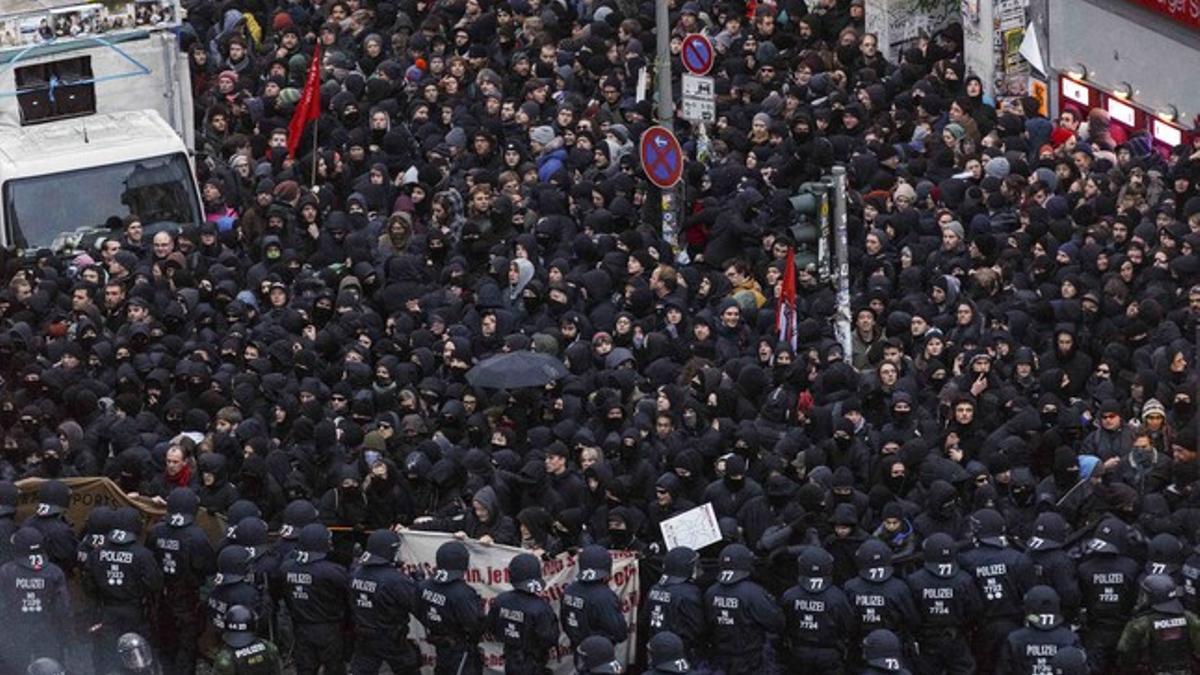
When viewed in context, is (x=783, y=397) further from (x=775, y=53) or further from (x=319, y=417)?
(x=775, y=53)

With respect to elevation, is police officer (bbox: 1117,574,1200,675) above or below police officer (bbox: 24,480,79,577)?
below

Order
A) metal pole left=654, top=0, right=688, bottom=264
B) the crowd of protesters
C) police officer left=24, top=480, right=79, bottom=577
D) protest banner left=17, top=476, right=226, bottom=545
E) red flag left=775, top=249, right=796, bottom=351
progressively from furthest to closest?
metal pole left=654, top=0, right=688, bottom=264 < red flag left=775, top=249, right=796, bottom=351 < protest banner left=17, top=476, right=226, bottom=545 < police officer left=24, top=480, right=79, bottom=577 < the crowd of protesters

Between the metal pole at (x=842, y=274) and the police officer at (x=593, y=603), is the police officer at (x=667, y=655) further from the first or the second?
the metal pole at (x=842, y=274)

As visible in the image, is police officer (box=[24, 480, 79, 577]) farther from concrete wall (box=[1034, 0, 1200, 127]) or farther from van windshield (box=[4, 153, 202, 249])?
concrete wall (box=[1034, 0, 1200, 127])

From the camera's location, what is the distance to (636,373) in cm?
2508

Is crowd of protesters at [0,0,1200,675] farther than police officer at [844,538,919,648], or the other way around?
crowd of protesters at [0,0,1200,675]

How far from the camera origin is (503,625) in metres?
21.1

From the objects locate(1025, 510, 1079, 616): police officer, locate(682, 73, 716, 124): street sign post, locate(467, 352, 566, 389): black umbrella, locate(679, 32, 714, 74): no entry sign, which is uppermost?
locate(679, 32, 714, 74): no entry sign

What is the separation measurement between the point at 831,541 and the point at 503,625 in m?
2.30

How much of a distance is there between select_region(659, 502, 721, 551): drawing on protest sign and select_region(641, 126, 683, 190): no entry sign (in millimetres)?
6782

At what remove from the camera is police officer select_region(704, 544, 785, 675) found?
68.3 ft

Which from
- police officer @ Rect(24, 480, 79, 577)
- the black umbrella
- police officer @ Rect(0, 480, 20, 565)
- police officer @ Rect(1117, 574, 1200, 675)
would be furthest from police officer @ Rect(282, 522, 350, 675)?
police officer @ Rect(1117, 574, 1200, 675)

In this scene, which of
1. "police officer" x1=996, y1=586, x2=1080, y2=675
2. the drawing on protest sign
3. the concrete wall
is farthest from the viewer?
the concrete wall

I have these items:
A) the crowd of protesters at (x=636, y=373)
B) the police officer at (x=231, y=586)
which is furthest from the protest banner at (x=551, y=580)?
the police officer at (x=231, y=586)
